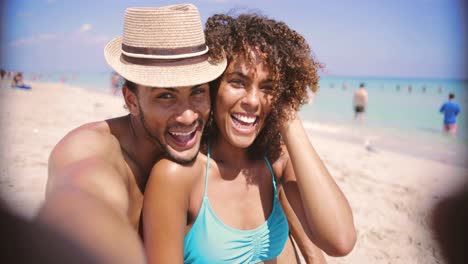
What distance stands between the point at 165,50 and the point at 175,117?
0.41 meters

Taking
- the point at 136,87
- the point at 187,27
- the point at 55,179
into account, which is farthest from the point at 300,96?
the point at 55,179

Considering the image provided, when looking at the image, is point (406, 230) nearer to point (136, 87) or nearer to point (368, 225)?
point (368, 225)

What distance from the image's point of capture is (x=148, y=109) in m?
2.33

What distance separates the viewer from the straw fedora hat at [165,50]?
2.24 m

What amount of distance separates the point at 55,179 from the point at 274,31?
162cm

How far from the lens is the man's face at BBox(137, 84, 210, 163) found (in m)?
2.30

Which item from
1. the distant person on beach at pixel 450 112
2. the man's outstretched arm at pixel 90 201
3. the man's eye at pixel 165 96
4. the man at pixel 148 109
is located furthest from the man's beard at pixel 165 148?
the distant person on beach at pixel 450 112

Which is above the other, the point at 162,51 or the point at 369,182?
the point at 162,51

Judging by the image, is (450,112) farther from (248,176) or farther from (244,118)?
(244,118)

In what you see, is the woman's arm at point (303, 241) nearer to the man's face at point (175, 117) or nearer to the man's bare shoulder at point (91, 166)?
the man's face at point (175, 117)

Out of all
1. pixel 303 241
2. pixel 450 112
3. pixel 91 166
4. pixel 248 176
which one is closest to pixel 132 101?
pixel 91 166

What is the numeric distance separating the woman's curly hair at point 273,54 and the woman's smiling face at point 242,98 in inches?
1.7

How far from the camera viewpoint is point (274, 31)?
2.54m

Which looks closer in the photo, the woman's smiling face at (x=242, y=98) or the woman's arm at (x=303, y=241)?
the woman's smiling face at (x=242, y=98)
